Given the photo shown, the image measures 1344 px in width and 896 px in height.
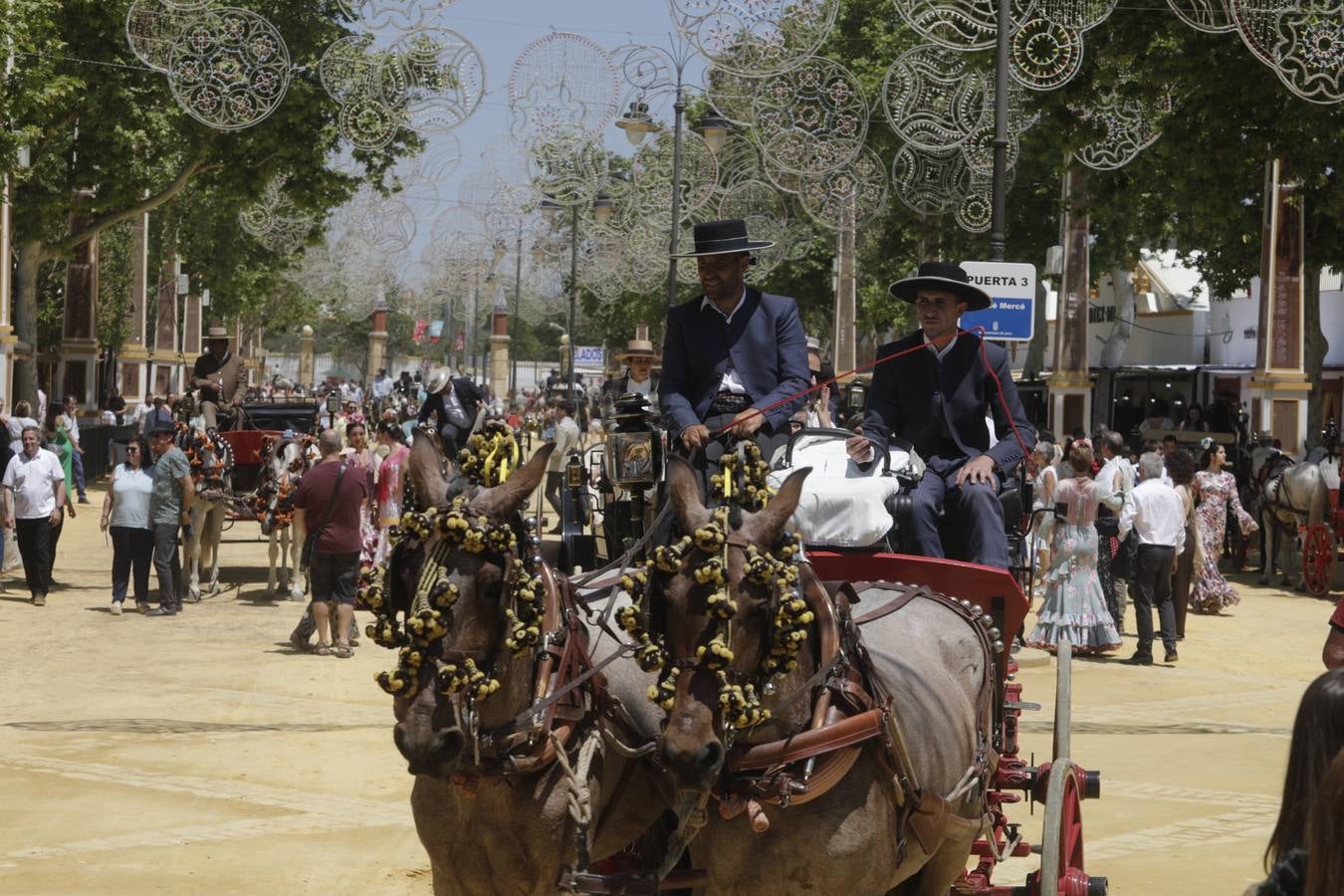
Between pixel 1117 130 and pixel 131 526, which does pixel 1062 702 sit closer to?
pixel 131 526

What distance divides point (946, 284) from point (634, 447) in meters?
2.05

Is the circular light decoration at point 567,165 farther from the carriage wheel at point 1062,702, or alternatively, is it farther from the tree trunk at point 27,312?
the carriage wheel at point 1062,702

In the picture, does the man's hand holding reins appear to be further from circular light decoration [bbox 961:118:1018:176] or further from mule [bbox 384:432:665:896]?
circular light decoration [bbox 961:118:1018:176]

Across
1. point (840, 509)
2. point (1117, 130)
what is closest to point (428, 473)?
point (840, 509)

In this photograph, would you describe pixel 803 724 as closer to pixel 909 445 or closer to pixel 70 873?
pixel 909 445

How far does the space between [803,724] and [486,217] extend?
22194 mm

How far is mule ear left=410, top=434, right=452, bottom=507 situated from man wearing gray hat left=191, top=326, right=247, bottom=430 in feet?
58.7

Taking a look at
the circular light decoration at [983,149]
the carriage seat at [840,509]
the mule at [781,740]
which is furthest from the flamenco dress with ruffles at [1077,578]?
the mule at [781,740]

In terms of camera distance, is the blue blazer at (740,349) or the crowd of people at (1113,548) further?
the crowd of people at (1113,548)

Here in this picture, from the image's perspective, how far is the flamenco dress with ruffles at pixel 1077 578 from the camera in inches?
693

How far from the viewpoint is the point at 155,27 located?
827 inches

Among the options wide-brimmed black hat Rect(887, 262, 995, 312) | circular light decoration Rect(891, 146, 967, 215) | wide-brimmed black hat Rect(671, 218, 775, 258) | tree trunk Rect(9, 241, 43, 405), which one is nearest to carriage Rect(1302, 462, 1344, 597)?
circular light decoration Rect(891, 146, 967, 215)

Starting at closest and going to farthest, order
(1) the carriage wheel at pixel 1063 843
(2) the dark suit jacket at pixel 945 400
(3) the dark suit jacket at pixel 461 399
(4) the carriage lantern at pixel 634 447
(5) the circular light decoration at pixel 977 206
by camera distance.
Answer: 1. (1) the carriage wheel at pixel 1063 843
2. (2) the dark suit jacket at pixel 945 400
3. (4) the carriage lantern at pixel 634 447
4. (3) the dark suit jacket at pixel 461 399
5. (5) the circular light decoration at pixel 977 206

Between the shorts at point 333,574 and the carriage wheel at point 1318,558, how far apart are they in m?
13.9
